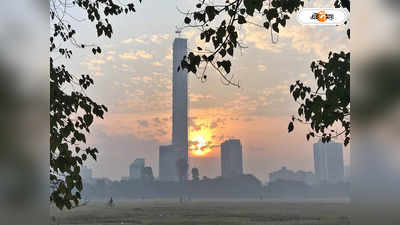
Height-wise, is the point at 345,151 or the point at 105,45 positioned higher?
the point at 105,45

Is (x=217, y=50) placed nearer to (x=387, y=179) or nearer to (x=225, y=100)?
(x=225, y=100)

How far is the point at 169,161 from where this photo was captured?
6.28 ft

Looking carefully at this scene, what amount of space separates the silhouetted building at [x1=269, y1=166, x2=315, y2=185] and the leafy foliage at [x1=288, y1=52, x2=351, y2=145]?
0.22 meters

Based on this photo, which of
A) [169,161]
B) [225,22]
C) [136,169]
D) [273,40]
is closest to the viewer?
[225,22]

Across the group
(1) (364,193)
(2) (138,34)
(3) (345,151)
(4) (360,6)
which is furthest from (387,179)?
(2) (138,34)

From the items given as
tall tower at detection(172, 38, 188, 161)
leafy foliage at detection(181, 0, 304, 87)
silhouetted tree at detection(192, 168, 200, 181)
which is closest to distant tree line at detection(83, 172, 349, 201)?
silhouetted tree at detection(192, 168, 200, 181)

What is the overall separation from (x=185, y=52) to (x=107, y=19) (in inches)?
20.7

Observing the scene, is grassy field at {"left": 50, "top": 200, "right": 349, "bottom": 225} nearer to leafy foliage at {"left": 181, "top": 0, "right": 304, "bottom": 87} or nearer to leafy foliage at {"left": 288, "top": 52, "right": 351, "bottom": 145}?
leafy foliage at {"left": 288, "top": 52, "right": 351, "bottom": 145}

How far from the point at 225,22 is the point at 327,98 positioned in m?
0.62

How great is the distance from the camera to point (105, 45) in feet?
6.59

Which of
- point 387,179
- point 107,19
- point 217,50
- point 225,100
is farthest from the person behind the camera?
point 107,19

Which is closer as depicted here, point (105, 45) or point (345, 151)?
point (345, 151)

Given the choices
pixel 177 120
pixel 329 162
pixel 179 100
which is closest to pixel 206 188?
pixel 177 120

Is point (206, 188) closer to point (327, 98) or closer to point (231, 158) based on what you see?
point (231, 158)
